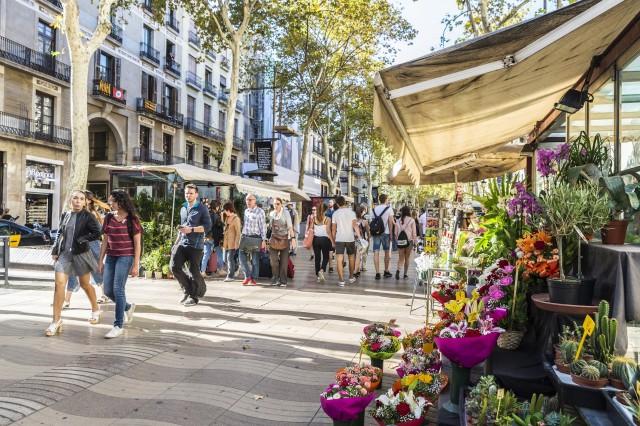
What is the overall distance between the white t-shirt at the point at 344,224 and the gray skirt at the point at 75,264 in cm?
530

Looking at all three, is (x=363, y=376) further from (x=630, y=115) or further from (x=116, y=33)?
(x=116, y=33)

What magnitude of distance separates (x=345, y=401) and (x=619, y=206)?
187 cm

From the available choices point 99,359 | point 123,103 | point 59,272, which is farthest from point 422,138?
point 123,103

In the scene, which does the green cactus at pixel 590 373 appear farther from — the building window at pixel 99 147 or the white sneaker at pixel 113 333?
the building window at pixel 99 147

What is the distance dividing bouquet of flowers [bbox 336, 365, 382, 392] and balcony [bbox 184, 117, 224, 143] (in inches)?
1438

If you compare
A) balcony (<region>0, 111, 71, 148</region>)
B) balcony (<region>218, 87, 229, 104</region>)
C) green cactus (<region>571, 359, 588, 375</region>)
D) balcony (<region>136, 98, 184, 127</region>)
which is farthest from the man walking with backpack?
balcony (<region>218, 87, 229, 104</region>)

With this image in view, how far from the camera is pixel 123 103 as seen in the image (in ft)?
101

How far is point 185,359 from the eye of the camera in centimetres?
512

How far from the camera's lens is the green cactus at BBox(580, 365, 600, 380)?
213cm

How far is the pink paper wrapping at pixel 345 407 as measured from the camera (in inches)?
120

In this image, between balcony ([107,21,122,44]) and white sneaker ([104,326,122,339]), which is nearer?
white sneaker ([104,326,122,339])

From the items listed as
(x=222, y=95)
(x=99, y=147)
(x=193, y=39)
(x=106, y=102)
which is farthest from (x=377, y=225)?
(x=222, y=95)

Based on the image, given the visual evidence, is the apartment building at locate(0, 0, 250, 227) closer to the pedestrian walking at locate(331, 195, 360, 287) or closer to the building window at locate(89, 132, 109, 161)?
the building window at locate(89, 132, 109, 161)

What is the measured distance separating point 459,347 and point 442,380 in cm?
61
